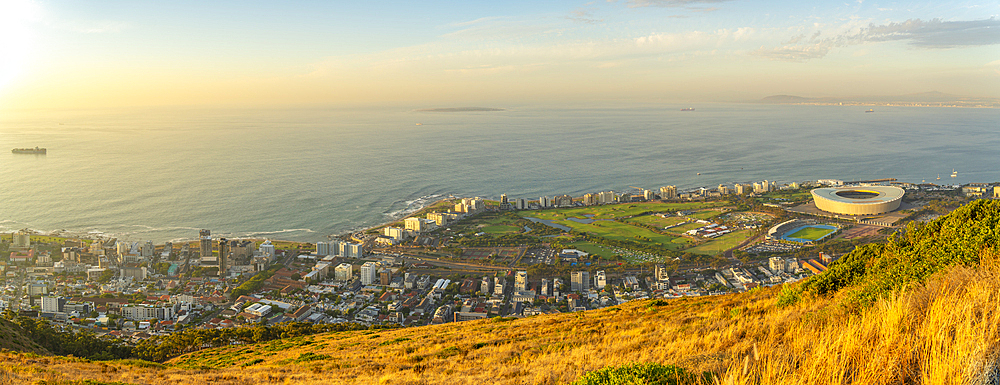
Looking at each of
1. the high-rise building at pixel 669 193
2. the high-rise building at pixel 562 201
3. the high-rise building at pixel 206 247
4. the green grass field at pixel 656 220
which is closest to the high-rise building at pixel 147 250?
the high-rise building at pixel 206 247

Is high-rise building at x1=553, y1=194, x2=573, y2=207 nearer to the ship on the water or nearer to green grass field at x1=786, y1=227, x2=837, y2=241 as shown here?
green grass field at x1=786, y1=227, x2=837, y2=241

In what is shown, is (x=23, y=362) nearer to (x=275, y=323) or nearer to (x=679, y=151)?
(x=275, y=323)

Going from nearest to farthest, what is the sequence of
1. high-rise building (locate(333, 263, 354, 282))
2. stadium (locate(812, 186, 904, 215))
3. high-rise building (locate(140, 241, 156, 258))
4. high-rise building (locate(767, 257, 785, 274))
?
high-rise building (locate(767, 257, 785, 274))
high-rise building (locate(333, 263, 354, 282))
high-rise building (locate(140, 241, 156, 258))
stadium (locate(812, 186, 904, 215))

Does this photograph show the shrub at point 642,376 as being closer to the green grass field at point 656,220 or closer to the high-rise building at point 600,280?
Result: the high-rise building at point 600,280

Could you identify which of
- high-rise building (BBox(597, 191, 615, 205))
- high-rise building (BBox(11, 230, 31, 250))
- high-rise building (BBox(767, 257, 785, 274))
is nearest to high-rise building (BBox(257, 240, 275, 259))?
high-rise building (BBox(11, 230, 31, 250))

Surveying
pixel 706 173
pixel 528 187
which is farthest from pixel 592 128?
pixel 528 187

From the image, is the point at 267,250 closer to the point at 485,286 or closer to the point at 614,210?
the point at 485,286
